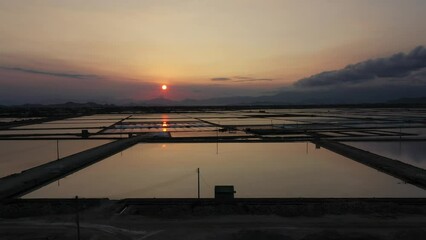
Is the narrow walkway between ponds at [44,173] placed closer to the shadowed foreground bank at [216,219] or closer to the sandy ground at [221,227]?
the shadowed foreground bank at [216,219]

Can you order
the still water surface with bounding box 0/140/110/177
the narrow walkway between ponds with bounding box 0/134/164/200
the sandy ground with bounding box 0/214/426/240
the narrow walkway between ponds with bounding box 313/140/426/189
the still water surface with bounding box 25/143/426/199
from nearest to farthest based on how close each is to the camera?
the sandy ground with bounding box 0/214/426/240
the still water surface with bounding box 25/143/426/199
the narrow walkway between ponds with bounding box 0/134/164/200
the narrow walkway between ponds with bounding box 313/140/426/189
the still water surface with bounding box 0/140/110/177

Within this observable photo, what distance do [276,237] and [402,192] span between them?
16.1 ft

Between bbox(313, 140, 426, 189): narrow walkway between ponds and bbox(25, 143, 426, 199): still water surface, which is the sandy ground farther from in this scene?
bbox(313, 140, 426, 189): narrow walkway between ponds

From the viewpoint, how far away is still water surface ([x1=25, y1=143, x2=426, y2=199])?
9180mm

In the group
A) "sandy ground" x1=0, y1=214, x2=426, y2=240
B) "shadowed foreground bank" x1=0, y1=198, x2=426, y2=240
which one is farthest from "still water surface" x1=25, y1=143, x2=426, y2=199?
"sandy ground" x1=0, y1=214, x2=426, y2=240

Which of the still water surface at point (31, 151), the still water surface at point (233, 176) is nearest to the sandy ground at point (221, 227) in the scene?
the still water surface at point (233, 176)

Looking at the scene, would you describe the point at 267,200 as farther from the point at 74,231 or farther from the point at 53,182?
the point at 53,182

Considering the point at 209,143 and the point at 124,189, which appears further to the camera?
the point at 209,143

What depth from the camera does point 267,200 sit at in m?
7.87

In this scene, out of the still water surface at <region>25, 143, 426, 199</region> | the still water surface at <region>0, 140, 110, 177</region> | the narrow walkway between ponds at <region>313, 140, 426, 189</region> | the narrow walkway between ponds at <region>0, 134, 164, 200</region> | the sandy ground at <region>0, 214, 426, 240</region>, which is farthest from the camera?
the still water surface at <region>0, 140, 110, 177</region>

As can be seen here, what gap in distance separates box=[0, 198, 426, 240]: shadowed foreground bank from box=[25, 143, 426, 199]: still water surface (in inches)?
44.6

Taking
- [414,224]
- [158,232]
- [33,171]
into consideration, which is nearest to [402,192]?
→ [414,224]

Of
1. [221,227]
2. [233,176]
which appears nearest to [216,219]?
[221,227]

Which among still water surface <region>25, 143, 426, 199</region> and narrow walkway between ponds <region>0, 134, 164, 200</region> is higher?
narrow walkway between ponds <region>0, 134, 164, 200</region>
